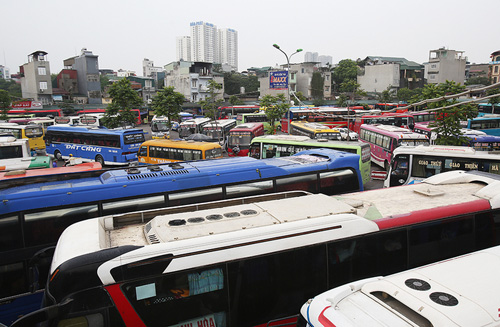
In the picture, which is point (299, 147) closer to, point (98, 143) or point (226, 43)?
point (98, 143)

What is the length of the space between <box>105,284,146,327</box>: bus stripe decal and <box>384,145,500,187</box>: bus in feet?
39.9

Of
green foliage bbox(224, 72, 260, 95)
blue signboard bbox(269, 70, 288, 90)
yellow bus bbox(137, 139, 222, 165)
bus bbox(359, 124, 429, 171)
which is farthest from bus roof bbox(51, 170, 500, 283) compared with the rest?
green foliage bbox(224, 72, 260, 95)

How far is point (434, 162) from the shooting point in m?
13.7

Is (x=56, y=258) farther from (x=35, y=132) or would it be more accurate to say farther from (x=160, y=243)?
(x=35, y=132)

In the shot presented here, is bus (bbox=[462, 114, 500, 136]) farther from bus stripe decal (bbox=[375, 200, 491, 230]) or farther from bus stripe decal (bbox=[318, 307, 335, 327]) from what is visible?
bus stripe decal (bbox=[318, 307, 335, 327])

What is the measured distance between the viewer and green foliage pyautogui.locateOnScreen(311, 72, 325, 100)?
8131 cm

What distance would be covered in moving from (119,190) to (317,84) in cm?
7794

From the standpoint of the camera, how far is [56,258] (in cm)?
452

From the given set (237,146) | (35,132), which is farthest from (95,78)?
(237,146)

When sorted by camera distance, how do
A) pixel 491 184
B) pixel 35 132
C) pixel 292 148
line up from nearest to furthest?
pixel 491 184 < pixel 292 148 < pixel 35 132

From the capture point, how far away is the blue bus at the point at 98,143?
2312cm

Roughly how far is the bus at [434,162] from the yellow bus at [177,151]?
8.77 metres

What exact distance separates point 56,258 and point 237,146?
814 inches

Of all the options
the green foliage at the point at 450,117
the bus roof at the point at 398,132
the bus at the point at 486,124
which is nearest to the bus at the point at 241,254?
the green foliage at the point at 450,117
